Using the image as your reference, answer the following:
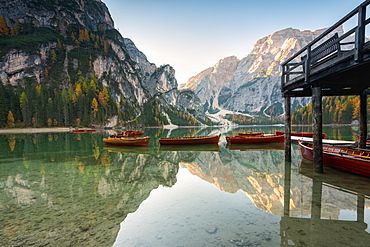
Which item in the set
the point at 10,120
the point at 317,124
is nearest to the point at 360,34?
the point at 317,124

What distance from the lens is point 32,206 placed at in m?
9.84

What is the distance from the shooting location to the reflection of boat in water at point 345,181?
1153cm

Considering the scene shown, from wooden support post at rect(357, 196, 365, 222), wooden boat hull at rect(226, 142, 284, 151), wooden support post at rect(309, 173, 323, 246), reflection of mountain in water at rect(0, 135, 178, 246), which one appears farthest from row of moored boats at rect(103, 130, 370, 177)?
reflection of mountain in water at rect(0, 135, 178, 246)

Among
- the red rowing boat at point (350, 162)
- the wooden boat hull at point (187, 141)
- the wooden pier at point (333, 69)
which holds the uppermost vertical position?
the wooden pier at point (333, 69)

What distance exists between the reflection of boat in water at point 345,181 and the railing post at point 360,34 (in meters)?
7.36

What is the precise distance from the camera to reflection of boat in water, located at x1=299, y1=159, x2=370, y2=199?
11.5 m

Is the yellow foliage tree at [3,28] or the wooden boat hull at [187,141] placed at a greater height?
the yellow foliage tree at [3,28]

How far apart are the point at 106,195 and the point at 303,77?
53.7 ft

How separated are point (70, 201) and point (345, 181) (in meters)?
17.2

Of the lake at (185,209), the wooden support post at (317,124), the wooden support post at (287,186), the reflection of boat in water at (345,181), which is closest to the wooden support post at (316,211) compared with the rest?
the lake at (185,209)

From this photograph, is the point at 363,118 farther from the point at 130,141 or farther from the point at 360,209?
the point at 130,141

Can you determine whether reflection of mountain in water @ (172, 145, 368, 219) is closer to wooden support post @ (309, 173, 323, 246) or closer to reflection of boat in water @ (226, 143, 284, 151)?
wooden support post @ (309, 173, 323, 246)

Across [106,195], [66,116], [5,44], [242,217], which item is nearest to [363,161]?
[242,217]

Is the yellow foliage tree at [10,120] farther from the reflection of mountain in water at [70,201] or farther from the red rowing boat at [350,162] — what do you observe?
the red rowing boat at [350,162]
